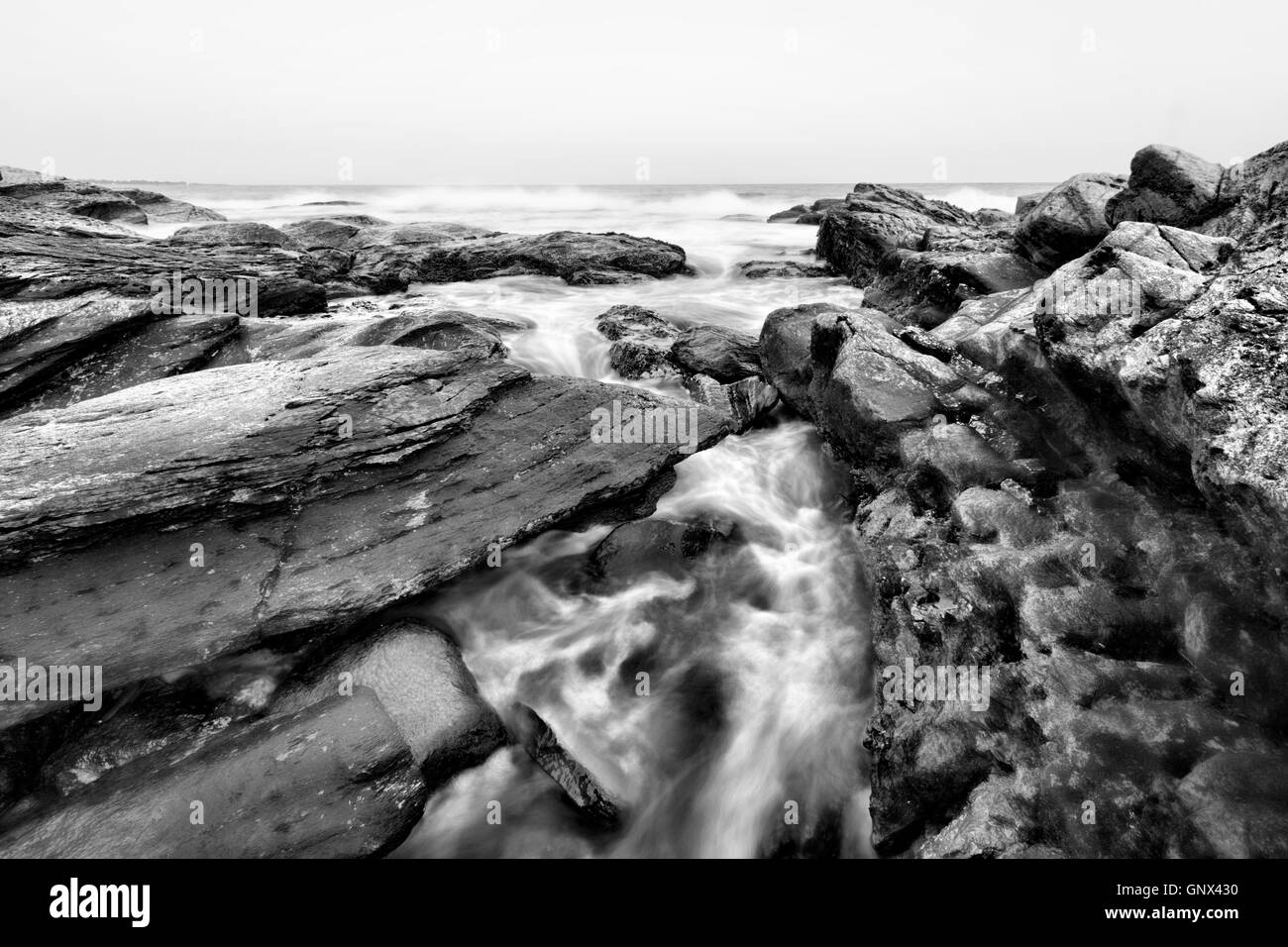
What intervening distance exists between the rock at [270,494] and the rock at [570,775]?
2.04 m

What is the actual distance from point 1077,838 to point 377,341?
11.4 m

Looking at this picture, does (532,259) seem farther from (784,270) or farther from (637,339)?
(637,339)

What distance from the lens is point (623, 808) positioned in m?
6.19

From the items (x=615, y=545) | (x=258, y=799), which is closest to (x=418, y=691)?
(x=258, y=799)

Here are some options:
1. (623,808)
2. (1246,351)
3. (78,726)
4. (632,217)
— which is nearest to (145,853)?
(78,726)

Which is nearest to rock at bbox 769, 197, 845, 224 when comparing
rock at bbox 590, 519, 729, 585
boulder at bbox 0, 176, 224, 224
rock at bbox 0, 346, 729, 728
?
rock at bbox 0, 346, 729, 728

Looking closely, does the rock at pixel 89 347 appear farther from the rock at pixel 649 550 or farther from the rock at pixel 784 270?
the rock at pixel 784 270

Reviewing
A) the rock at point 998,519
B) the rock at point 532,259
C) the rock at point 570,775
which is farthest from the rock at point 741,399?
the rock at point 532,259

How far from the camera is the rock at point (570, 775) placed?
6012 millimetres

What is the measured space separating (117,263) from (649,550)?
12.1 metres

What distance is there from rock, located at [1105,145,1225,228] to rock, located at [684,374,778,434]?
6876 mm

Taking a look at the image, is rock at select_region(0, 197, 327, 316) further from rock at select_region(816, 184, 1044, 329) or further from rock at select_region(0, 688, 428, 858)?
rock at select_region(816, 184, 1044, 329)

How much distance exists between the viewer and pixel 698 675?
7.51 meters
